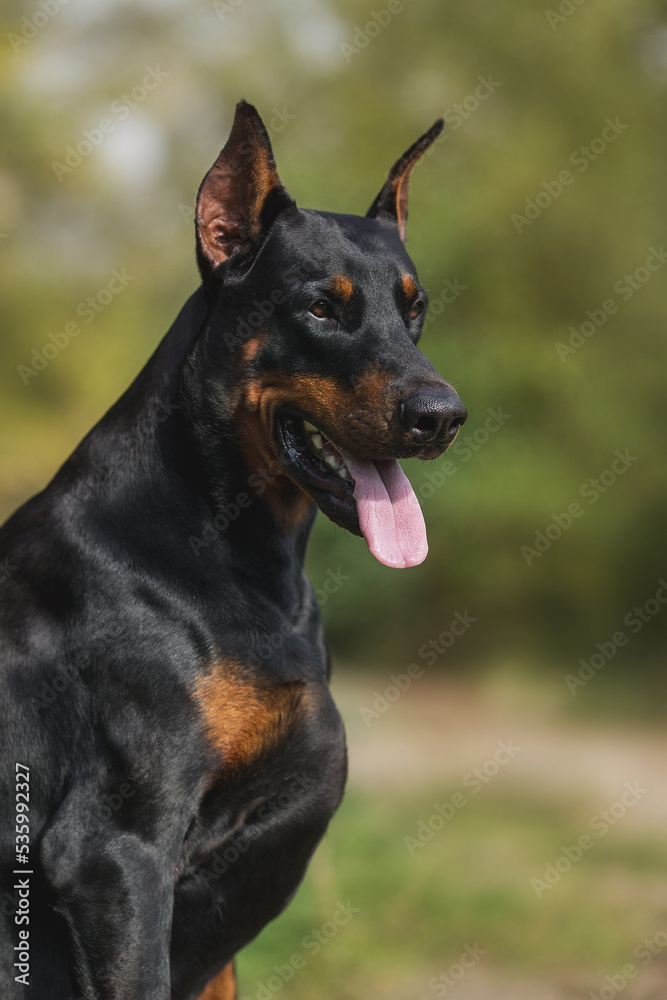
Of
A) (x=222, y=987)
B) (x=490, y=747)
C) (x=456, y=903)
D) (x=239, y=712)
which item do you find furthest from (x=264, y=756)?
(x=490, y=747)

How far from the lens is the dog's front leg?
262cm

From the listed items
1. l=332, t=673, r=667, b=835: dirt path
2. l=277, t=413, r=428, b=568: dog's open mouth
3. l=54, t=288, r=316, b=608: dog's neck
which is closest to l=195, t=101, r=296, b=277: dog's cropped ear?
l=54, t=288, r=316, b=608: dog's neck

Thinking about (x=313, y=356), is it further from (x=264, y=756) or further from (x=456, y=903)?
(x=456, y=903)

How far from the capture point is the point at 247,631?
2906mm

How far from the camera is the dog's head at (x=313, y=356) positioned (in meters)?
2.90

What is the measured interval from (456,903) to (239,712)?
4.18m

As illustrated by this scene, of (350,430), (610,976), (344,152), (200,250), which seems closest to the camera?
(350,430)

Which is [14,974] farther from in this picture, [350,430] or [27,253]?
[27,253]

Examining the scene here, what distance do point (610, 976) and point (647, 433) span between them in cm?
644

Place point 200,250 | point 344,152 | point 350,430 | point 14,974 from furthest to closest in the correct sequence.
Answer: point 344,152
point 200,250
point 350,430
point 14,974

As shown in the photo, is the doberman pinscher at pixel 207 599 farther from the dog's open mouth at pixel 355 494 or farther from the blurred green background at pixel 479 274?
the blurred green background at pixel 479 274

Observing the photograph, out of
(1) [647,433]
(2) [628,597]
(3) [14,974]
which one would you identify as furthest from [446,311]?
(3) [14,974]

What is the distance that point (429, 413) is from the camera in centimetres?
281

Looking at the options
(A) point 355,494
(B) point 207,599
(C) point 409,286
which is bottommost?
(B) point 207,599
